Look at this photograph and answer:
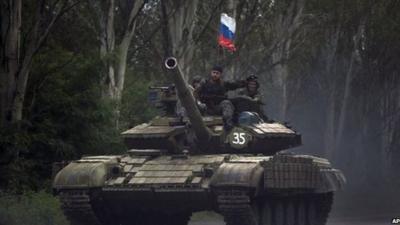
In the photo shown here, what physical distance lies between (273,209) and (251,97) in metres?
1.93

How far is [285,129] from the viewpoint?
58.7 ft

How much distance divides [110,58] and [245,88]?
506cm

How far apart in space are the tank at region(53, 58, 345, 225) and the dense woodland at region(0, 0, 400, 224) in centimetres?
321

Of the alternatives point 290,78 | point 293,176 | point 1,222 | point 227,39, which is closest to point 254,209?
point 293,176

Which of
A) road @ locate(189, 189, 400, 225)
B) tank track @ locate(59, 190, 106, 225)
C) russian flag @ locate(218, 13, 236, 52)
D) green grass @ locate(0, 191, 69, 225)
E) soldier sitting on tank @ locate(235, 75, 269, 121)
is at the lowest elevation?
road @ locate(189, 189, 400, 225)

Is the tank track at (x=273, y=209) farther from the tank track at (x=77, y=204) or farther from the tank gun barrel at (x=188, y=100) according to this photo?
the tank track at (x=77, y=204)

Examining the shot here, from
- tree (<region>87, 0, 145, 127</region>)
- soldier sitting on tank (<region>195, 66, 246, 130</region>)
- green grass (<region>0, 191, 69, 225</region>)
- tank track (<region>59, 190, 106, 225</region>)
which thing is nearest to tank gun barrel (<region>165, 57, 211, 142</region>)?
soldier sitting on tank (<region>195, 66, 246, 130</region>)

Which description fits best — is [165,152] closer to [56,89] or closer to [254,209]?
[254,209]

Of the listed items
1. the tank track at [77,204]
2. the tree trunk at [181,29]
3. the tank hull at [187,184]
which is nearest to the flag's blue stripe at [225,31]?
the tree trunk at [181,29]

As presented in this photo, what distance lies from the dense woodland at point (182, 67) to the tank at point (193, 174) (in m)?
3.21

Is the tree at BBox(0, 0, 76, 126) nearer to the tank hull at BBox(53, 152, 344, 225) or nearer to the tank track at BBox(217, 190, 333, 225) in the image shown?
the tank hull at BBox(53, 152, 344, 225)

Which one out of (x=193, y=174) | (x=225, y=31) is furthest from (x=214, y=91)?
(x=225, y=31)

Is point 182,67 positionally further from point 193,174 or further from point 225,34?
point 193,174

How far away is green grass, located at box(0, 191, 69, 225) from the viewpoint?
60.2 ft
